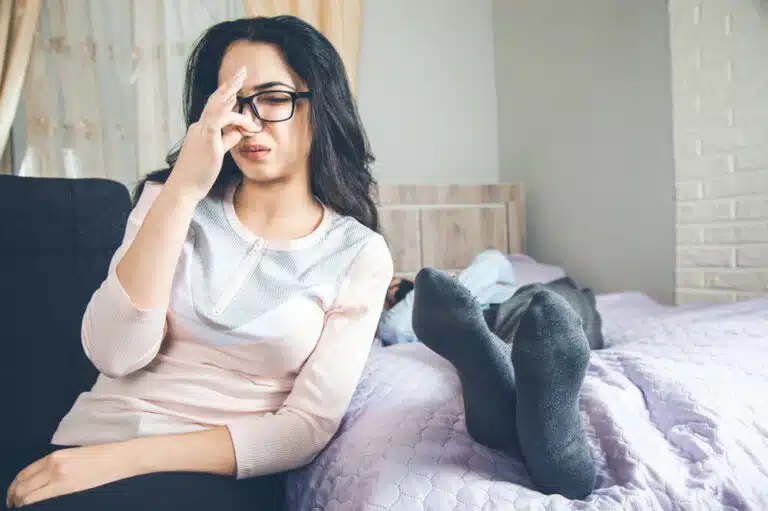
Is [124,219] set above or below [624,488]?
above

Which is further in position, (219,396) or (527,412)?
(219,396)

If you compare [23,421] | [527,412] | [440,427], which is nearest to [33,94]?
[23,421]

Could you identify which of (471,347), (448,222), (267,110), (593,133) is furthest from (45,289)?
(593,133)

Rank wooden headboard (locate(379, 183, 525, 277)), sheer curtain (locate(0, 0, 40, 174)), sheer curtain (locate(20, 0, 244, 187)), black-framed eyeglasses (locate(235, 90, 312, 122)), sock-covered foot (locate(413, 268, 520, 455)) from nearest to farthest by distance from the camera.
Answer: sock-covered foot (locate(413, 268, 520, 455)) < black-framed eyeglasses (locate(235, 90, 312, 122)) < sheer curtain (locate(0, 0, 40, 174)) < sheer curtain (locate(20, 0, 244, 187)) < wooden headboard (locate(379, 183, 525, 277))

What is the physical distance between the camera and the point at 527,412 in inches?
28.6

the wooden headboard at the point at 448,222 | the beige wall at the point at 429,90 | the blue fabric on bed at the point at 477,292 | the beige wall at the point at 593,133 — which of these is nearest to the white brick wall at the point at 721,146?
the beige wall at the point at 593,133

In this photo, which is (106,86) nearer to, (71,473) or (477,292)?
(477,292)

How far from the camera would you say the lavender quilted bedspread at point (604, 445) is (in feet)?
2.33

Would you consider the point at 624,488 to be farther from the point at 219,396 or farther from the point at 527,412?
the point at 219,396

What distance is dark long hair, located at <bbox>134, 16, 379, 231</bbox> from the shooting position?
919 millimetres

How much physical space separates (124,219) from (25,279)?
22 centimetres

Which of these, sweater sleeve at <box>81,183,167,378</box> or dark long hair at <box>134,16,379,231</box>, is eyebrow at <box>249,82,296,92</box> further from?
sweater sleeve at <box>81,183,167,378</box>

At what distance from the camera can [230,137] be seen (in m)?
0.83

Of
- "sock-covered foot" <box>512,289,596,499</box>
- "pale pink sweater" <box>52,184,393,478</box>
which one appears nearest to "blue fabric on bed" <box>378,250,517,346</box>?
"pale pink sweater" <box>52,184,393,478</box>
